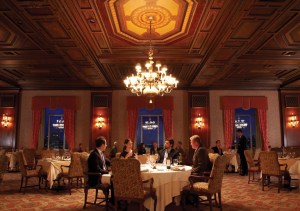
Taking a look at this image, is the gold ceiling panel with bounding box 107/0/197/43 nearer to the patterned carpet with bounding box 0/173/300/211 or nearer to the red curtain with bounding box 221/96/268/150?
the patterned carpet with bounding box 0/173/300/211

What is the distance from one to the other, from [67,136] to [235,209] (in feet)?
28.1

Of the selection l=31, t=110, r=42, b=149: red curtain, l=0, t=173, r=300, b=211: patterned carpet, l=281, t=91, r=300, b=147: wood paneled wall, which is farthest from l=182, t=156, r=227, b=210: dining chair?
l=31, t=110, r=42, b=149: red curtain

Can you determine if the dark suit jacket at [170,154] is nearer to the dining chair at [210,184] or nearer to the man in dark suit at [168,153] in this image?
the man in dark suit at [168,153]

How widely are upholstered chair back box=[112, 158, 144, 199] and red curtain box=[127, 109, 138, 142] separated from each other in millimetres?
7730

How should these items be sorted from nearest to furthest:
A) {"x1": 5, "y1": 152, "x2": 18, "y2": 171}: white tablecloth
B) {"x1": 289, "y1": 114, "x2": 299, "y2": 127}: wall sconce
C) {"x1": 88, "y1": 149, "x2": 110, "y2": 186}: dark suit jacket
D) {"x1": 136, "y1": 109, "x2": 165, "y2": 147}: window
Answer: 1. {"x1": 88, "y1": 149, "x2": 110, "y2": 186}: dark suit jacket
2. {"x1": 5, "y1": 152, "x2": 18, "y2": 171}: white tablecloth
3. {"x1": 289, "y1": 114, "x2": 299, "y2": 127}: wall sconce
4. {"x1": 136, "y1": 109, "x2": 165, "y2": 147}: window

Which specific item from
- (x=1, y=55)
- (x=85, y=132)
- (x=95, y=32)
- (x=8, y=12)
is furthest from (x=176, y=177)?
(x=85, y=132)

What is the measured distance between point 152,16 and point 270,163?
445 centimetres

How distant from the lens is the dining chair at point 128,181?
163 inches

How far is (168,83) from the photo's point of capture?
6.82m

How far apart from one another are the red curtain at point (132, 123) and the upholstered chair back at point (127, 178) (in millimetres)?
7730

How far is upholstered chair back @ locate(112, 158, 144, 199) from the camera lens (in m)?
4.15

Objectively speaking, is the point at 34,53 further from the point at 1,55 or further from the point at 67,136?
the point at 67,136

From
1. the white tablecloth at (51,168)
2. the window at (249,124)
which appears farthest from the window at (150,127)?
the white tablecloth at (51,168)

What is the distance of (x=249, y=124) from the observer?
13195 millimetres
